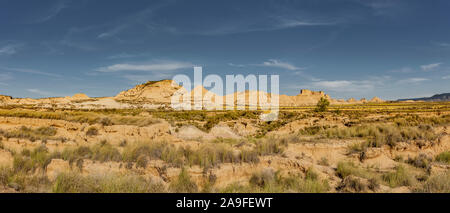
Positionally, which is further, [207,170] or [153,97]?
[153,97]

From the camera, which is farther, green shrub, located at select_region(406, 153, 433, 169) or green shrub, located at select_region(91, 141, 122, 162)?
green shrub, located at select_region(406, 153, 433, 169)

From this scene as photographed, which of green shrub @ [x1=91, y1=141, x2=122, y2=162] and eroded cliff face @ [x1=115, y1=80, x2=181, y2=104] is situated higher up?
eroded cliff face @ [x1=115, y1=80, x2=181, y2=104]

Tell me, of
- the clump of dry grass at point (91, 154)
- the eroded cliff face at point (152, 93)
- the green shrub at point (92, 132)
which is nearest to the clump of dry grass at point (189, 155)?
the clump of dry grass at point (91, 154)

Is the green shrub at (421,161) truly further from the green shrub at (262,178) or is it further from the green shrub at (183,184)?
the green shrub at (183,184)

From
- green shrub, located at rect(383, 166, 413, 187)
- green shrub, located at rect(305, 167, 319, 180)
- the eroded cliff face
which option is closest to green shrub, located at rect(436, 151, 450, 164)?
green shrub, located at rect(383, 166, 413, 187)

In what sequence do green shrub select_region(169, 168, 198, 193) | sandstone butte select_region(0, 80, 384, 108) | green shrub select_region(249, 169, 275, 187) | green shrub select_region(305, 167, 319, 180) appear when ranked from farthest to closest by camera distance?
sandstone butte select_region(0, 80, 384, 108) → green shrub select_region(305, 167, 319, 180) → green shrub select_region(249, 169, 275, 187) → green shrub select_region(169, 168, 198, 193)

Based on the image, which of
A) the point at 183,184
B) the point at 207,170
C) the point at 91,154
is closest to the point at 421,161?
the point at 207,170

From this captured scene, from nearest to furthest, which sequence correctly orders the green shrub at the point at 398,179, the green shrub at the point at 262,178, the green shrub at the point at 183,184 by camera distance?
the green shrub at the point at 183,184
the green shrub at the point at 262,178
the green shrub at the point at 398,179

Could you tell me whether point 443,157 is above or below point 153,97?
below

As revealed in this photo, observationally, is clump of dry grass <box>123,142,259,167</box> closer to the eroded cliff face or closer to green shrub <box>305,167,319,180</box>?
green shrub <box>305,167,319,180</box>

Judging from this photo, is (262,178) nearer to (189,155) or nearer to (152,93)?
(189,155)
